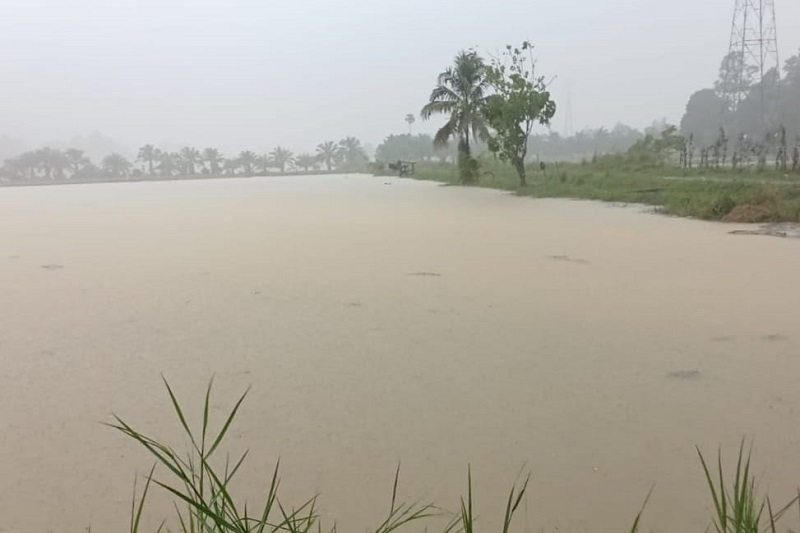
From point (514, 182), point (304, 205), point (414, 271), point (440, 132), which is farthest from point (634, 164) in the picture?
point (414, 271)

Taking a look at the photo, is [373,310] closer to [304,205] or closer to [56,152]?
[304,205]

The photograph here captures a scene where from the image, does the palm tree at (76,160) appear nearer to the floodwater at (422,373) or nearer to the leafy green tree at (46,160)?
the leafy green tree at (46,160)

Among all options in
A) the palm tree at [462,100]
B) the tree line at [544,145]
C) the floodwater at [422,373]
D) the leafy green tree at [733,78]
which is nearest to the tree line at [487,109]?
the palm tree at [462,100]

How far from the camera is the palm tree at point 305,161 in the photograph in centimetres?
3702

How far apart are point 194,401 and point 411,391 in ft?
1.83

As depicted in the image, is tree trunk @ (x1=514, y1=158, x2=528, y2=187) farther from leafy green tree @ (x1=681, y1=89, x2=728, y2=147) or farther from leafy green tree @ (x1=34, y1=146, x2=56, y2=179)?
leafy green tree @ (x1=34, y1=146, x2=56, y2=179)

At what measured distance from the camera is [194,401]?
5.02ft

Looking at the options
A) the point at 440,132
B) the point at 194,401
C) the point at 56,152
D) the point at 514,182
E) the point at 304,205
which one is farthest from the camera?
the point at 56,152

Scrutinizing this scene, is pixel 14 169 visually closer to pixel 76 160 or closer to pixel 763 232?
pixel 76 160

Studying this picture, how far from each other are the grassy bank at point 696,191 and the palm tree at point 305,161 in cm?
2774

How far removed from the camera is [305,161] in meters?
37.3

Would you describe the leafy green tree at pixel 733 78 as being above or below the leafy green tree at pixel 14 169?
above

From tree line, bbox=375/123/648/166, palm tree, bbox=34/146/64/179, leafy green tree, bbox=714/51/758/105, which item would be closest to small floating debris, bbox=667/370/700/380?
leafy green tree, bbox=714/51/758/105

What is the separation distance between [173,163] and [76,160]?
16.7ft
